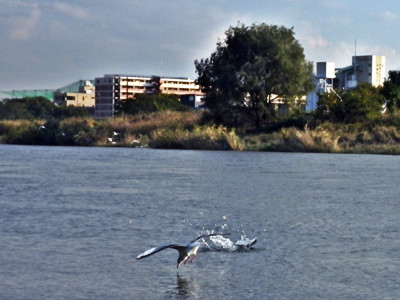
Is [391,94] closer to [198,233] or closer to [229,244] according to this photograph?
[198,233]

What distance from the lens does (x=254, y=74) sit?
63.9 m

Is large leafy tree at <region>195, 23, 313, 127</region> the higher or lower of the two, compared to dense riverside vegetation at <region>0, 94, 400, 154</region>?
higher

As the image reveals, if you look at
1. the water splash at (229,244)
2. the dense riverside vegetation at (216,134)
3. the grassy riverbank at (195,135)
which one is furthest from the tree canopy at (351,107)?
the water splash at (229,244)

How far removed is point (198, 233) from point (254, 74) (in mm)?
48270

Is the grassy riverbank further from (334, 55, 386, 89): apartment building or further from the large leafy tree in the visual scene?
(334, 55, 386, 89): apartment building

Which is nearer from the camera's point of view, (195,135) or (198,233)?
(198,233)

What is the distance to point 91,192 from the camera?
2488 centimetres

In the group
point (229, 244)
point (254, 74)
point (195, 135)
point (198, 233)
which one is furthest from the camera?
point (254, 74)

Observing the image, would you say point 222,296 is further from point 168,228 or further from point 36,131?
point 36,131

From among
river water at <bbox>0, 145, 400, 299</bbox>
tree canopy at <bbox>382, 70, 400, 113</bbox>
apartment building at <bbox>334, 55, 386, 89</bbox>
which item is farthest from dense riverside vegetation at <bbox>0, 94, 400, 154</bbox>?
apartment building at <bbox>334, 55, 386, 89</bbox>

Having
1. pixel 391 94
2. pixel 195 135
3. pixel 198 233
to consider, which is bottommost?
pixel 198 233

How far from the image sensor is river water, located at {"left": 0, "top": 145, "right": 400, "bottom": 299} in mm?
11523

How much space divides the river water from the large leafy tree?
1289 inches

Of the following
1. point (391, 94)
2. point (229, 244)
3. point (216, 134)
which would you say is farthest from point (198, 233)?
point (391, 94)
